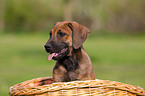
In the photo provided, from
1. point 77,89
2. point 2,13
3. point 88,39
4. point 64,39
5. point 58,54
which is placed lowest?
point 77,89

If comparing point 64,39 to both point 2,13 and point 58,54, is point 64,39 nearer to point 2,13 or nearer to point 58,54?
point 58,54

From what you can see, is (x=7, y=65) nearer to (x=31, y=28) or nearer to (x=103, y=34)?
(x=103, y=34)

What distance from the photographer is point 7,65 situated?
568 inches

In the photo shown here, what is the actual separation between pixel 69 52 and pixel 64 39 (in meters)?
0.25

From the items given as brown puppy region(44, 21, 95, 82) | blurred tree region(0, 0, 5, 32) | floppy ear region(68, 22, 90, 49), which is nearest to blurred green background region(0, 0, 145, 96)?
blurred tree region(0, 0, 5, 32)

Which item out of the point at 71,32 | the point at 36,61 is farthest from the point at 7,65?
the point at 71,32

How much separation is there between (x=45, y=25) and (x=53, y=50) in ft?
118

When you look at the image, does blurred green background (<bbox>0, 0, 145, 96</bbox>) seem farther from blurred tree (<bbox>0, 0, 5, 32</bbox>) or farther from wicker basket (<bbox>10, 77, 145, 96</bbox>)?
wicker basket (<bbox>10, 77, 145, 96</bbox>)

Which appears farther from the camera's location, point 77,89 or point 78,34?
point 78,34

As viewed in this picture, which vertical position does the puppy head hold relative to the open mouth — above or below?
above

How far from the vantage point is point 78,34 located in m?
4.81

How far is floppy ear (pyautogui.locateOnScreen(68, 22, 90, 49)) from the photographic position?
4.75 meters

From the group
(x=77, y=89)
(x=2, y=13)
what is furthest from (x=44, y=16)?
(x=77, y=89)

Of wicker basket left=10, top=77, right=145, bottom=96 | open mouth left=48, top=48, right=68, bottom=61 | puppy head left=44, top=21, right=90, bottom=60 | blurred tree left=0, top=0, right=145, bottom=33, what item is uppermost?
blurred tree left=0, top=0, right=145, bottom=33
